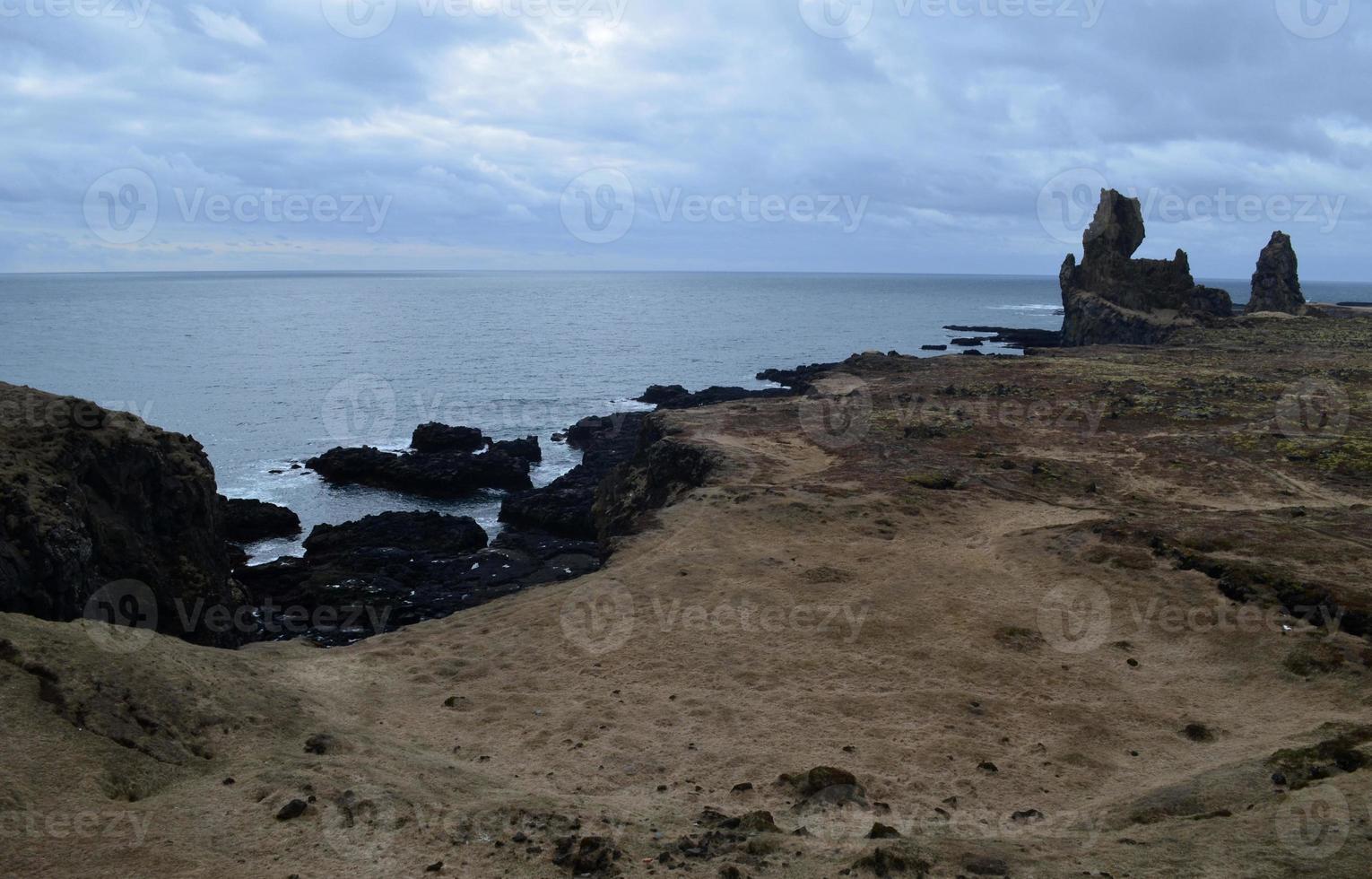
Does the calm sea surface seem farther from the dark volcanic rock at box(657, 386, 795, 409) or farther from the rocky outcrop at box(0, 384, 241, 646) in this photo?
the rocky outcrop at box(0, 384, 241, 646)

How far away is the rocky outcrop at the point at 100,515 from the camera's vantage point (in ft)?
61.9

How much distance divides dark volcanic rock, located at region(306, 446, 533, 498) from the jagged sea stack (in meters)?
78.2

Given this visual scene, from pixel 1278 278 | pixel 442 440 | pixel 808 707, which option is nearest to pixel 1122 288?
pixel 1278 278

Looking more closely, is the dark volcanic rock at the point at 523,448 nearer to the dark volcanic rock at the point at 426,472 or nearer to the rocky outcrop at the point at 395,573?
the dark volcanic rock at the point at 426,472

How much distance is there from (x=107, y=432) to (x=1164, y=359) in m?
74.5

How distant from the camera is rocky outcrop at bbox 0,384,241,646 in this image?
18859 mm

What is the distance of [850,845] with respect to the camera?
37.5 ft

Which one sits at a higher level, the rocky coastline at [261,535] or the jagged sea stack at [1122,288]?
the jagged sea stack at [1122,288]

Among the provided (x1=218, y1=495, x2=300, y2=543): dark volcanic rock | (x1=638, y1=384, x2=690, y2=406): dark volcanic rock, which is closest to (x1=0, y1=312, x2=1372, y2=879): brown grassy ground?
(x1=218, y1=495, x2=300, y2=543): dark volcanic rock

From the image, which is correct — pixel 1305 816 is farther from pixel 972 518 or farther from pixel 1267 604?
pixel 972 518

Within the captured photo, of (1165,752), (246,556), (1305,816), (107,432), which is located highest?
(107,432)

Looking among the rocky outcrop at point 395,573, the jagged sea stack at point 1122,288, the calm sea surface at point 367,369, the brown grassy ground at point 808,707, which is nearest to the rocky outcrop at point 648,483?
the rocky outcrop at point 395,573

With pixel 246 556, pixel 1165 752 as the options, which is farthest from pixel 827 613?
pixel 246 556

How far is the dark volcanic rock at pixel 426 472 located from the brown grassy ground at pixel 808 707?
77.3 feet
